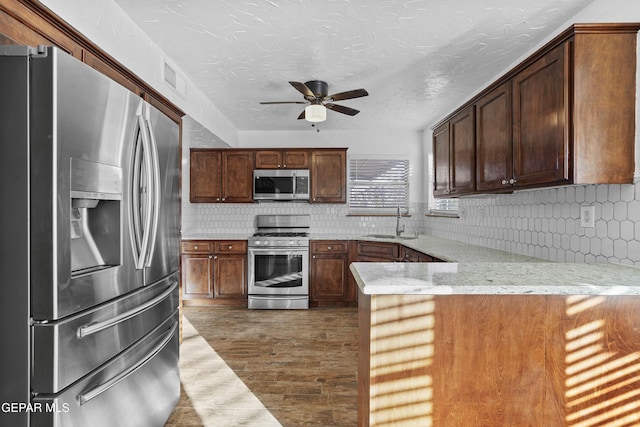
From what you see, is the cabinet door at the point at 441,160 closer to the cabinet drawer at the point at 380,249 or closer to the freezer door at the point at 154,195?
the cabinet drawer at the point at 380,249

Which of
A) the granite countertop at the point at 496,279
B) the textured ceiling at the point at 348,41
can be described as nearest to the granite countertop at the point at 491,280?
the granite countertop at the point at 496,279

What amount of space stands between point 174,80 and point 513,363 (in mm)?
3006

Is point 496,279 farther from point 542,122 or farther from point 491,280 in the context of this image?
point 542,122

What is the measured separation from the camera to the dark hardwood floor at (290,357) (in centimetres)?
218

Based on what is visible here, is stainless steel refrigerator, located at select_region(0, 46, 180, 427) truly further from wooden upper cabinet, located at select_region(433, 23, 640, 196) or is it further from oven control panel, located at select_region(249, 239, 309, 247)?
oven control panel, located at select_region(249, 239, 309, 247)

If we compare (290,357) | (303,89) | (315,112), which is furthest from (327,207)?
(290,357)

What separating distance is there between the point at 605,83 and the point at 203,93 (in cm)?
329

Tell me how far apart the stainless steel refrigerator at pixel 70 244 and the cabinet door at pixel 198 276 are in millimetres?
2957

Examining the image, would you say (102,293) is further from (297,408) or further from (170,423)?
(297,408)

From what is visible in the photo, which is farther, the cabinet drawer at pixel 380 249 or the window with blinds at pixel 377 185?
the window with blinds at pixel 377 185

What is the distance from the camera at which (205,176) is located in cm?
493

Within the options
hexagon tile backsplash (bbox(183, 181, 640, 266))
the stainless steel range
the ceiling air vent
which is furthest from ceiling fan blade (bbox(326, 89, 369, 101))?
the stainless steel range

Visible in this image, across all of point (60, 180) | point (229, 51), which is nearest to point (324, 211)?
point (229, 51)

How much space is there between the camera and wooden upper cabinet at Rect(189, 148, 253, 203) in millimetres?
4902
